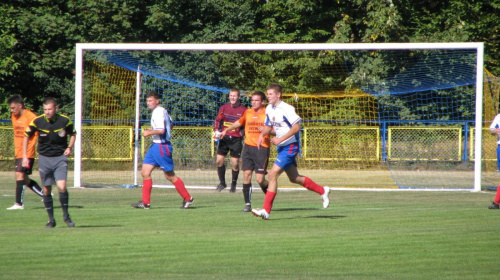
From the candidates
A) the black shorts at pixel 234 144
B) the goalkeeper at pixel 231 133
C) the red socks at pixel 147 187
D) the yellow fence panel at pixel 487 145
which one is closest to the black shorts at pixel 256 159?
the red socks at pixel 147 187

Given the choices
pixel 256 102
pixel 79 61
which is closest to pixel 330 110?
pixel 79 61

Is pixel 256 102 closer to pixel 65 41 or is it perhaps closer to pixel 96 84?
pixel 96 84

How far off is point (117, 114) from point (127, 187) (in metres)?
5.42

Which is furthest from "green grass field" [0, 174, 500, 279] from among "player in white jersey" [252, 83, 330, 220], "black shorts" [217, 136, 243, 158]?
"black shorts" [217, 136, 243, 158]

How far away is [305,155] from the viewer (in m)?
22.1

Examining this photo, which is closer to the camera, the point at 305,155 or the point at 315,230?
the point at 315,230

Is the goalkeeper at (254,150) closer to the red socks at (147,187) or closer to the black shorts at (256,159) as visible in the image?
the black shorts at (256,159)

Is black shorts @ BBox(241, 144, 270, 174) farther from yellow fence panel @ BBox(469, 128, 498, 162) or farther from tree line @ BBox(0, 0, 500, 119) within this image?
tree line @ BBox(0, 0, 500, 119)

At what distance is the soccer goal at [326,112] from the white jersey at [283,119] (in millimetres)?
8545

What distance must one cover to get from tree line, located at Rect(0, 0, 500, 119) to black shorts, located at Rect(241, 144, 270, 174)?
16459mm

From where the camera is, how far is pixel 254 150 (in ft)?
37.7

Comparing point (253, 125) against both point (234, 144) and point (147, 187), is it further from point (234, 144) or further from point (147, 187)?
point (234, 144)

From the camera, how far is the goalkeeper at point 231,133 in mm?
14377

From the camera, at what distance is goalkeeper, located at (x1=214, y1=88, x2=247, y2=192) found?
1438 cm
